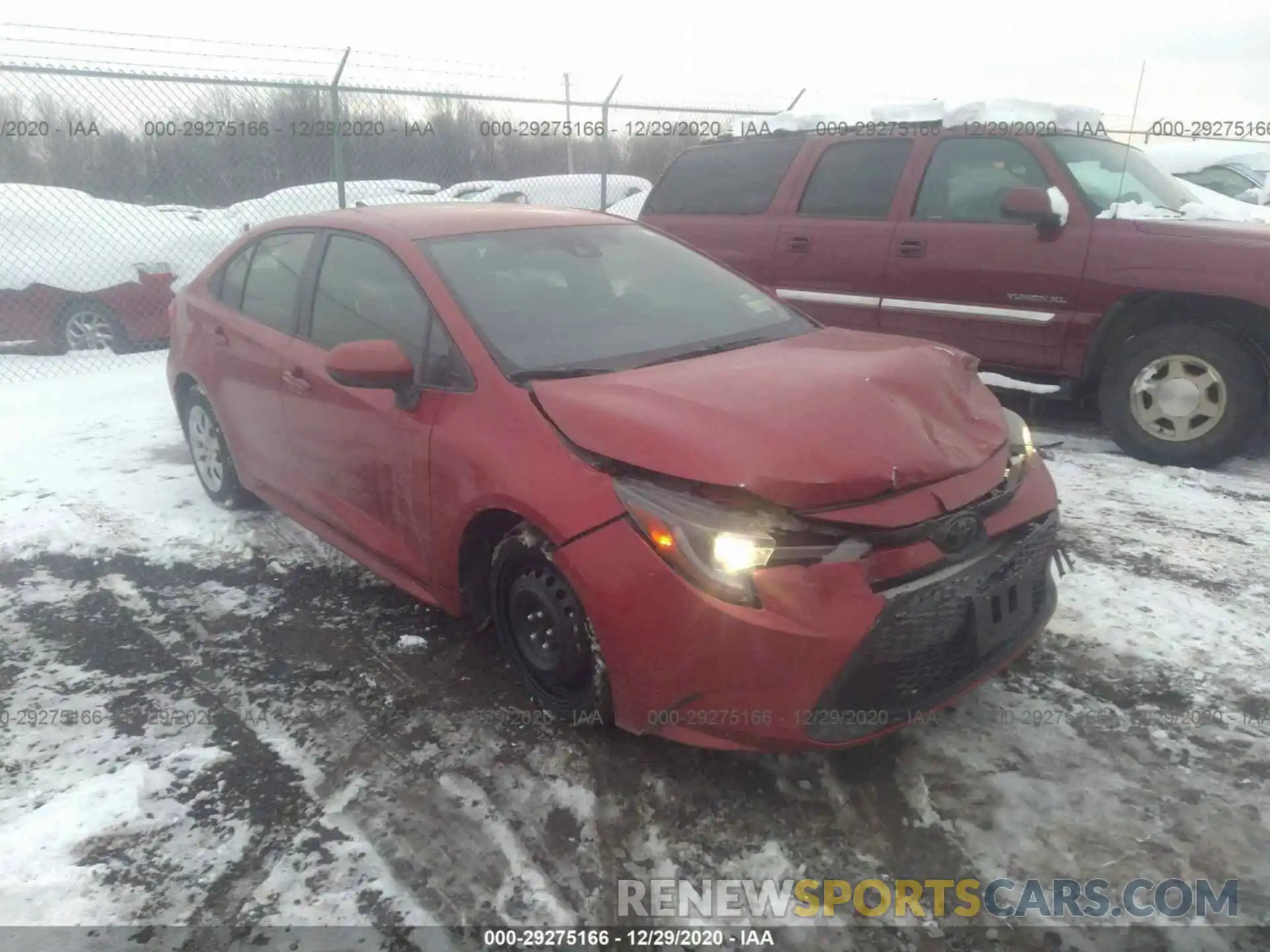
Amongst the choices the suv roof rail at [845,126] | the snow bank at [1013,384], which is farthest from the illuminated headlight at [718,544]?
the suv roof rail at [845,126]

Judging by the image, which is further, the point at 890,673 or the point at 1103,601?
the point at 1103,601

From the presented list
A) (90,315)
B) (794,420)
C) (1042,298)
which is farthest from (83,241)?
(794,420)

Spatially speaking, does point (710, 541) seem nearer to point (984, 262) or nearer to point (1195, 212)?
point (984, 262)

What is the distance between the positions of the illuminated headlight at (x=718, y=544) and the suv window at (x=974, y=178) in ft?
12.9

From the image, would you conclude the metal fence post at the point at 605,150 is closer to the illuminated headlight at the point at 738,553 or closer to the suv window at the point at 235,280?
the suv window at the point at 235,280

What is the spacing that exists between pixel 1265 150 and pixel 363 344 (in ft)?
43.9

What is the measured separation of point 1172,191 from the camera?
5539mm

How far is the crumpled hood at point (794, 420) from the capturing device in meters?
2.32

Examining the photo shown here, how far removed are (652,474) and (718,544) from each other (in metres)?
0.27

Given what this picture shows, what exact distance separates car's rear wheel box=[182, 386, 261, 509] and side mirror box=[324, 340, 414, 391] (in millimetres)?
1790

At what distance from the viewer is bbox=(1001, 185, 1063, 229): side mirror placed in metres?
5.04

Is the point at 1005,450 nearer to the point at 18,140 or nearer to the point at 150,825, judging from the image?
the point at 150,825

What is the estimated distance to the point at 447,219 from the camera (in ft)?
11.8

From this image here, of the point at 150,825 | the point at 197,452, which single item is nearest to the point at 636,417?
the point at 150,825
